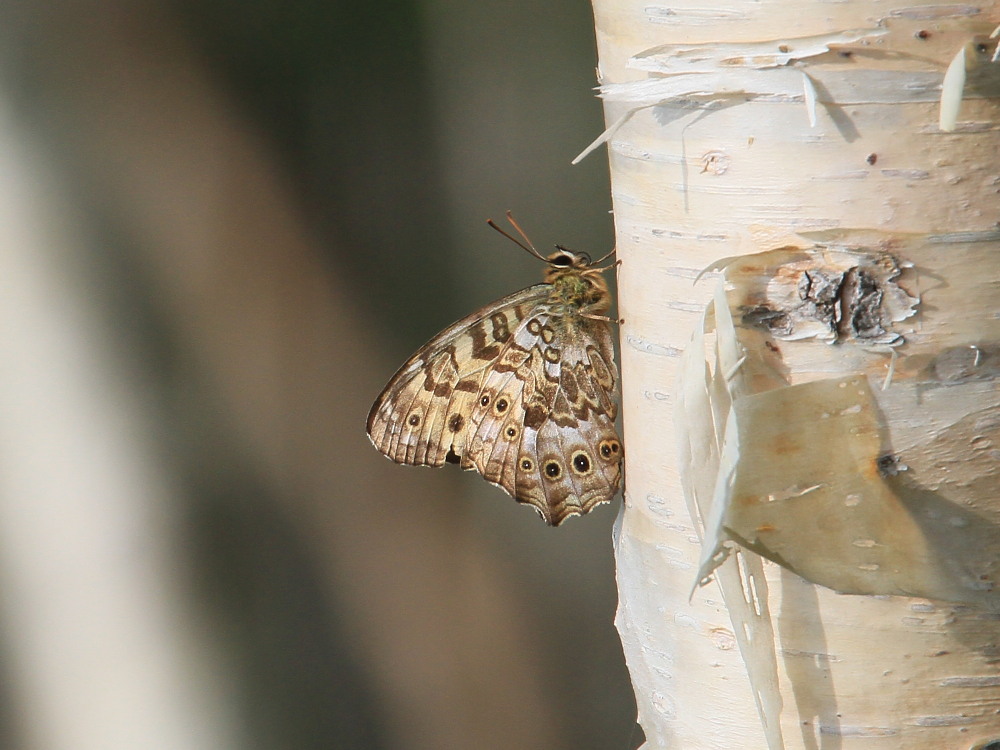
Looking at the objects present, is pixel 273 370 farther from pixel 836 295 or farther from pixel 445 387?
pixel 836 295

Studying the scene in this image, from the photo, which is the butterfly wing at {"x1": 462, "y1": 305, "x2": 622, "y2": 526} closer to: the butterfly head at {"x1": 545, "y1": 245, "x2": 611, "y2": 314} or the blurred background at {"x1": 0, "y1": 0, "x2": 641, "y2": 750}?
the butterfly head at {"x1": 545, "y1": 245, "x2": 611, "y2": 314}

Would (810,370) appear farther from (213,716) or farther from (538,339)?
(213,716)

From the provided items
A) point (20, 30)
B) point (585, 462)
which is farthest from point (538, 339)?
point (20, 30)

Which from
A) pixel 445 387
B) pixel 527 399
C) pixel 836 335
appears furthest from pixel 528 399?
pixel 836 335

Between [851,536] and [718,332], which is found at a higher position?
[718,332]

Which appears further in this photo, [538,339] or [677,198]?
[538,339]

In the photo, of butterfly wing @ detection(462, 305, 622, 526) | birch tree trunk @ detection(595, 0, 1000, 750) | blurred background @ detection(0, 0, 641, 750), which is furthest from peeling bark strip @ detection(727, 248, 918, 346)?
blurred background @ detection(0, 0, 641, 750)
